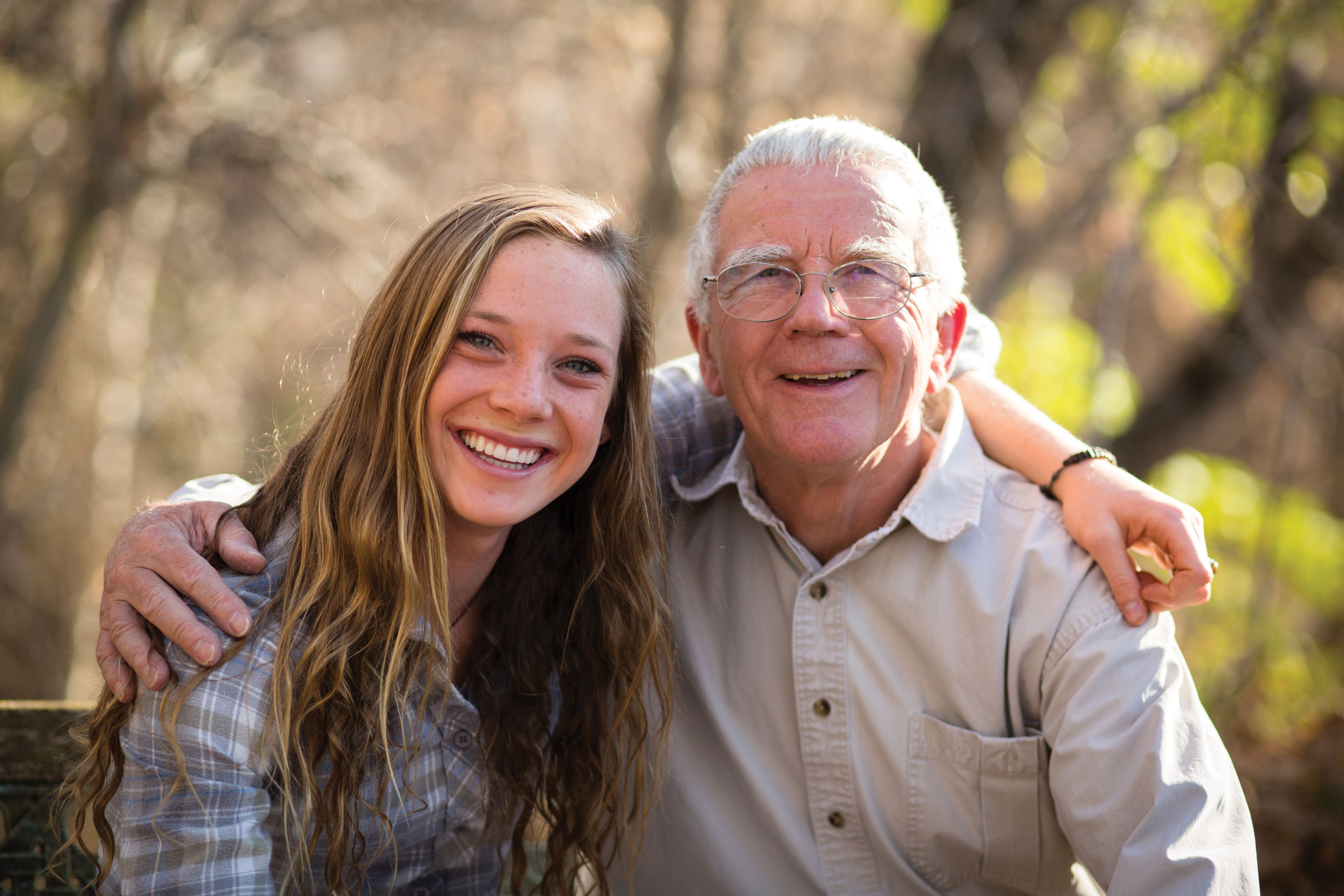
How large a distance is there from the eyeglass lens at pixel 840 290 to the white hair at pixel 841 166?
0.11 metres

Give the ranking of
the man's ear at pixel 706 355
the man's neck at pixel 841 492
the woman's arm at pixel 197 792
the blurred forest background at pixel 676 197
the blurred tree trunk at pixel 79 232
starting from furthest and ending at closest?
1. the blurred forest background at pixel 676 197
2. the blurred tree trunk at pixel 79 232
3. the man's ear at pixel 706 355
4. the man's neck at pixel 841 492
5. the woman's arm at pixel 197 792

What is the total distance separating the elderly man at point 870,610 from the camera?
6.68 feet

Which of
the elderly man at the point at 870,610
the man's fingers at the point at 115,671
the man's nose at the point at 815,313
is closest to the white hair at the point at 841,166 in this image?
the elderly man at the point at 870,610

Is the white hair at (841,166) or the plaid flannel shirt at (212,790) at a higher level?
the white hair at (841,166)

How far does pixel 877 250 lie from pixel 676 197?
84.6 inches

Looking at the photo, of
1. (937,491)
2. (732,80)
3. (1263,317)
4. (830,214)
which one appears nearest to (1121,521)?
(937,491)

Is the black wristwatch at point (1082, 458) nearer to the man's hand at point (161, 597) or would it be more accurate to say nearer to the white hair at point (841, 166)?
the white hair at point (841, 166)

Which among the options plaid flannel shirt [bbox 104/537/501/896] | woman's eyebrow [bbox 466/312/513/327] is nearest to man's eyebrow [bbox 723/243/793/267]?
woman's eyebrow [bbox 466/312/513/327]

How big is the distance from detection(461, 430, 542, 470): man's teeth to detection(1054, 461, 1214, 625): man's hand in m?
1.13

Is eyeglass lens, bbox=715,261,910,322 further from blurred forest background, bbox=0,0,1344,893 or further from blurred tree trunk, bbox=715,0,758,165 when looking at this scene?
blurred tree trunk, bbox=715,0,758,165

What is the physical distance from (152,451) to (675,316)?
3.12 m

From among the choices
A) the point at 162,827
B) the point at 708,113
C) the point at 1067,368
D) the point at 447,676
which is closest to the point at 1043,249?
the point at 1067,368

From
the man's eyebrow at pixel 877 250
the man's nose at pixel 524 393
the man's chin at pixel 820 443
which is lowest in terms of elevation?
the man's chin at pixel 820 443

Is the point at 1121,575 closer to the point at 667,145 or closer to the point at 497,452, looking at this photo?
the point at 497,452
